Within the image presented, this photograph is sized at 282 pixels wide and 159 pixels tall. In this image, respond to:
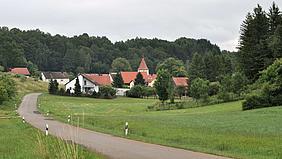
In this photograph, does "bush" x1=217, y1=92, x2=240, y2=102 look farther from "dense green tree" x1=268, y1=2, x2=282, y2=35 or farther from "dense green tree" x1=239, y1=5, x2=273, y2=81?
"dense green tree" x1=268, y1=2, x2=282, y2=35

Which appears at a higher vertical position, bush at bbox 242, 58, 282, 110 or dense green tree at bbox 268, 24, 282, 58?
dense green tree at bbox 268, 24, 282, 58

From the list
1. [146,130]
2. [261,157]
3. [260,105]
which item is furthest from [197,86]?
[261,157]

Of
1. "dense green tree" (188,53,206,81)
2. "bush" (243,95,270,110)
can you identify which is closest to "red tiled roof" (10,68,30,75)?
"dense green tree" (188,53,206,81)

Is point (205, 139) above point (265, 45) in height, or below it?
below

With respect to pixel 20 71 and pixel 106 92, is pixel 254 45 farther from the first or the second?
pixel 20 71

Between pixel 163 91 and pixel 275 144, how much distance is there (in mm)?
64145

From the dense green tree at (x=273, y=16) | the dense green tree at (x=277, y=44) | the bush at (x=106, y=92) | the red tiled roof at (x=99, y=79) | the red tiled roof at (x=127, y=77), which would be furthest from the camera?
the red tiled roof at (x=127, y=77)

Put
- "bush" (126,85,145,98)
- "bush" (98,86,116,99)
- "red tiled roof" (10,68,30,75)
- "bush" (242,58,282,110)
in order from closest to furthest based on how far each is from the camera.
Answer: "bush" (242,58,282,110)
"bush" (98,86,116,99)
"bush" (126,85,145,98)
"red tiled roof" (10,68,30,75)

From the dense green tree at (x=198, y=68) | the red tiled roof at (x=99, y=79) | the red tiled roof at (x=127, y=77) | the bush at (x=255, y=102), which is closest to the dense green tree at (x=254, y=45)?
the bush at (x=255, y=102)

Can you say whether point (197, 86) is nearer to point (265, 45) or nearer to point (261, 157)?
point (265, 45)

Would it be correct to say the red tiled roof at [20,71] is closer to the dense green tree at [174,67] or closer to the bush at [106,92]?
the dense green tree at [174,67]

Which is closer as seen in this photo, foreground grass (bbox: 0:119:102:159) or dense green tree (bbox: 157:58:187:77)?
foreground grass (bbox: 0:119:102:159)

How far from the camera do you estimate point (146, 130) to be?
31.9 meters

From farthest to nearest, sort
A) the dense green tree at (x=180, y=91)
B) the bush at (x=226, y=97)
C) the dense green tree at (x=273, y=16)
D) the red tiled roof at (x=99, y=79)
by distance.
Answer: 1. the red tiled roof at (x=99, y=79)
2. the dense green tree at (x=180, y=91)
3. the dense green tree at (x=273, y=16)
4. the bush at (x=226, y=97)
